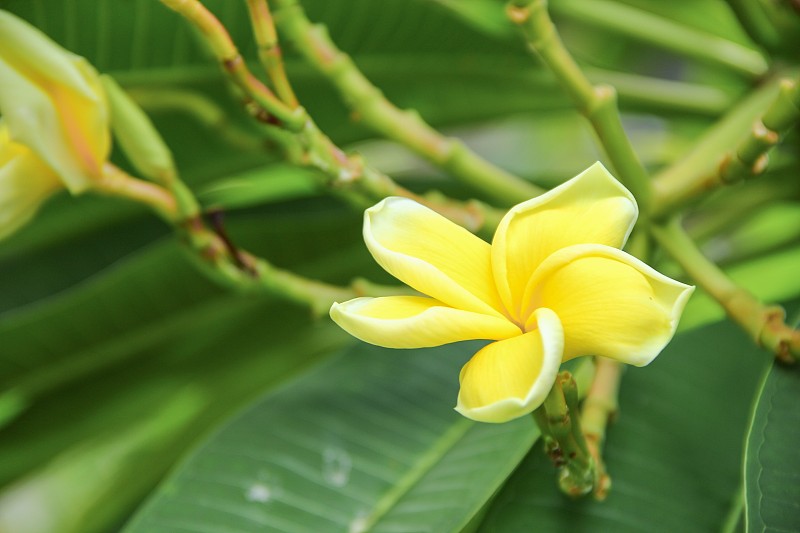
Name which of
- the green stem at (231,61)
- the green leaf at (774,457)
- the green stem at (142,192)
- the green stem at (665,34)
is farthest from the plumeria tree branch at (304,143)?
the green stem at (665,34)

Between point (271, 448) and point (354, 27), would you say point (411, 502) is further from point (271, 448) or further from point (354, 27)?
point (354, 27)

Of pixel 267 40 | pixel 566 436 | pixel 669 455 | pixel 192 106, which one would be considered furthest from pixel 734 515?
pixel 192 106

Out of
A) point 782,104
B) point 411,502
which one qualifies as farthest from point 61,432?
point 782,104

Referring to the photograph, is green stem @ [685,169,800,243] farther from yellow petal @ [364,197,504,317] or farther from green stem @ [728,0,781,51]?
yellow petal @ [364,197,504,317]

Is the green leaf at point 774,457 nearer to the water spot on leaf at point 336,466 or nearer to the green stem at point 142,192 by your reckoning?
the water spot on leaf at point 336,466

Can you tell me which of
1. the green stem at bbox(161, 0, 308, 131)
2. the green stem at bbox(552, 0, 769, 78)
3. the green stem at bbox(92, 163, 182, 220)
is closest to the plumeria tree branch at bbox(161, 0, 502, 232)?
the green stem at bbox(161, 0, 308, 131)
